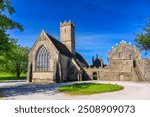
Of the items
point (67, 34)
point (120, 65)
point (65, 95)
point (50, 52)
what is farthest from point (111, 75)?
point (65, 95)

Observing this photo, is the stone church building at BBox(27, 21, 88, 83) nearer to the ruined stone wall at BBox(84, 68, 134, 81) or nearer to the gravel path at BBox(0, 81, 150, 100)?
the ruined stone wall at BBox(84, 68, 134, 81)

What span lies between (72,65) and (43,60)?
8.52m

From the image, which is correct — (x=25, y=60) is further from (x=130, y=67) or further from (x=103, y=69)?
(x=130, y=67)

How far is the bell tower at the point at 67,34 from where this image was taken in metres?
61.2

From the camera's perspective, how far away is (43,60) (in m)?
49.3

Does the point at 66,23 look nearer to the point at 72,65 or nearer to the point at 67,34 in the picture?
the point at 67,34

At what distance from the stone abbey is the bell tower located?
23.3 ft

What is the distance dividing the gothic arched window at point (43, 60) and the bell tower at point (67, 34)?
12948 mm

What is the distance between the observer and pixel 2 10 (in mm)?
26594

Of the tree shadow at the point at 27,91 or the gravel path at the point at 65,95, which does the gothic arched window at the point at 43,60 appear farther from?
the gravel path at the point at 65,95

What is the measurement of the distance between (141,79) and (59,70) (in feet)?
63.3

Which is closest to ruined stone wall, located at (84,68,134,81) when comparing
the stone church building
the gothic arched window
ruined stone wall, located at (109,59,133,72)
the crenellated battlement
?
ruined stone wall, located at (109,59,133,72)

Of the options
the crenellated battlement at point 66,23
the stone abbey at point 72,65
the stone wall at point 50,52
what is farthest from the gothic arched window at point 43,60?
the crenellated battlement at point 66,23

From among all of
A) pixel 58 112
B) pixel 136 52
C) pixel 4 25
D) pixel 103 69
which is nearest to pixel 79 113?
pixel 58 112
